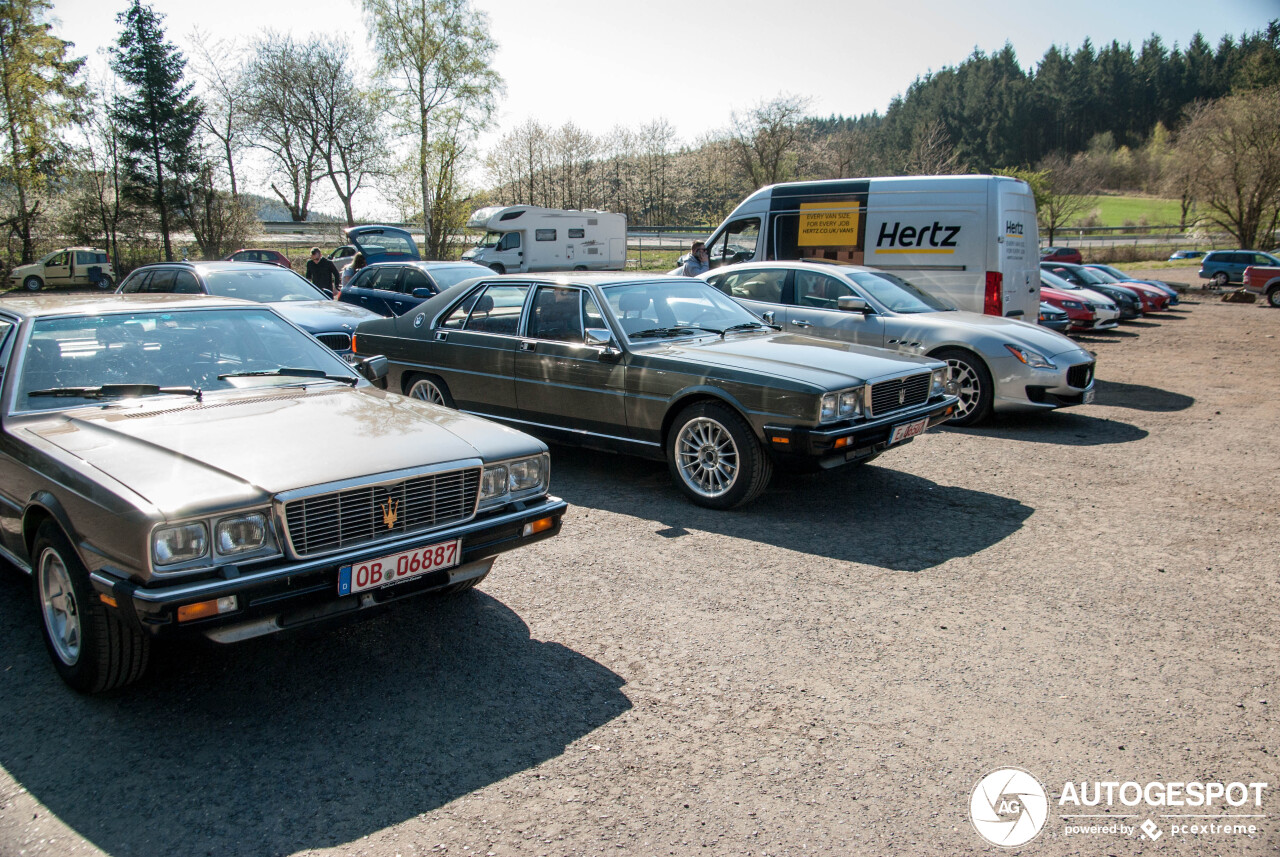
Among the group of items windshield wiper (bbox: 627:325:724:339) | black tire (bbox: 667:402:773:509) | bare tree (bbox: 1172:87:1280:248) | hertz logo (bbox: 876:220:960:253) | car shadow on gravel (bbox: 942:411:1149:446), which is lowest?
car shadow on gravel (bbox: 942:411:1149:446)

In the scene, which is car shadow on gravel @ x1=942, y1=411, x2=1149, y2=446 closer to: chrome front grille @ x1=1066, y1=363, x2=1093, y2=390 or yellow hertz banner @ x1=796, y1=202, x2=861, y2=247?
chrome front grille @ x1=1066, y1=363, x2=1093, y2=390

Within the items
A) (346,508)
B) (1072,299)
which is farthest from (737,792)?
(1072,299)

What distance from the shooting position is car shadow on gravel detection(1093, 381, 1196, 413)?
952cm

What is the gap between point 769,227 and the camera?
1234cm

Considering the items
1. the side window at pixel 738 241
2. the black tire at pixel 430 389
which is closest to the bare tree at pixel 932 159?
the side window at pixel 738 241

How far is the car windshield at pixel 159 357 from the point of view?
365cm

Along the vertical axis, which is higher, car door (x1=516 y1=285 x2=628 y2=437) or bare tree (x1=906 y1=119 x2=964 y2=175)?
bare tree (x1=906 y1=119 x2=964 y2=175)

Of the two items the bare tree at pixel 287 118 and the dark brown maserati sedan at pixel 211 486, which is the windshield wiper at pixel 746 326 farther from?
the bare tree at pixel 287 118

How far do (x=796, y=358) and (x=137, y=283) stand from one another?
29.7 ft

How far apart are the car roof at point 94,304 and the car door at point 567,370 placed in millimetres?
2309

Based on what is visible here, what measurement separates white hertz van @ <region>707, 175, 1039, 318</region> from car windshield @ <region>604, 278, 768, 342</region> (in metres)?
4.89

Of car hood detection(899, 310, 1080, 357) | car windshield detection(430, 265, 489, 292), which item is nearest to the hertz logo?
car hood detection(899, 310, 1080, 357)

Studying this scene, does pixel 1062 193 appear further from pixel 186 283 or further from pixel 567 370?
pixel 567 370

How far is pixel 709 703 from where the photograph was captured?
10.5ft
